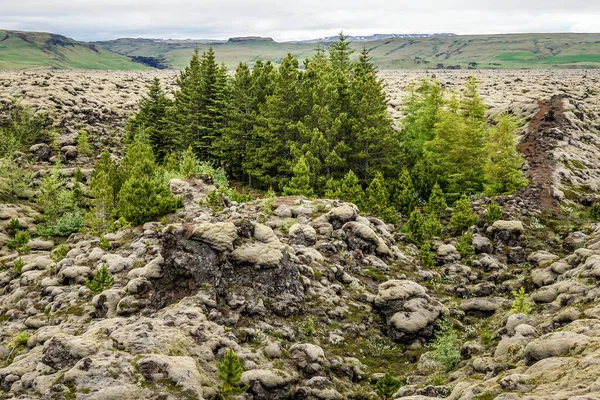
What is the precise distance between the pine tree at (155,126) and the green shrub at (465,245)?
4380 centimetres

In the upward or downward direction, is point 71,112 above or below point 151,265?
above

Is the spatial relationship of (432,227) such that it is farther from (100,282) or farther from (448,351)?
(100,282)

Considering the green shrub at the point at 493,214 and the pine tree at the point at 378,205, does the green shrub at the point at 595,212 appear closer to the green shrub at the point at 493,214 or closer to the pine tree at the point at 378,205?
the green shrub at the point at 493,214

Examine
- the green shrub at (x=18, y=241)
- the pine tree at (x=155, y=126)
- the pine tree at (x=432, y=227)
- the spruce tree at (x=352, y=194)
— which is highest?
the pine tree at (x=155, y=126)

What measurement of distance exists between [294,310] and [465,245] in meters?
16.8

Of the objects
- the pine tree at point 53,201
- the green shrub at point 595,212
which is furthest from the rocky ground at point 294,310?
the pine tree at point 53,201

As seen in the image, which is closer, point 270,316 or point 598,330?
point 598,330

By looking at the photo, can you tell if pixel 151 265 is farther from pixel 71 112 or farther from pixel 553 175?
pixel 71 112

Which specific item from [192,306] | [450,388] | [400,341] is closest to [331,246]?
[400,341]

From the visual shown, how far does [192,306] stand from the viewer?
1891 cm

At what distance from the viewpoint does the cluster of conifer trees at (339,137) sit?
43.7 metres

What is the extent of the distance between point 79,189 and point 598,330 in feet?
144

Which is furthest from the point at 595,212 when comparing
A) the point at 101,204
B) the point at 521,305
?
the point at 101,204

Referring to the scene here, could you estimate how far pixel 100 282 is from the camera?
21812 mm
